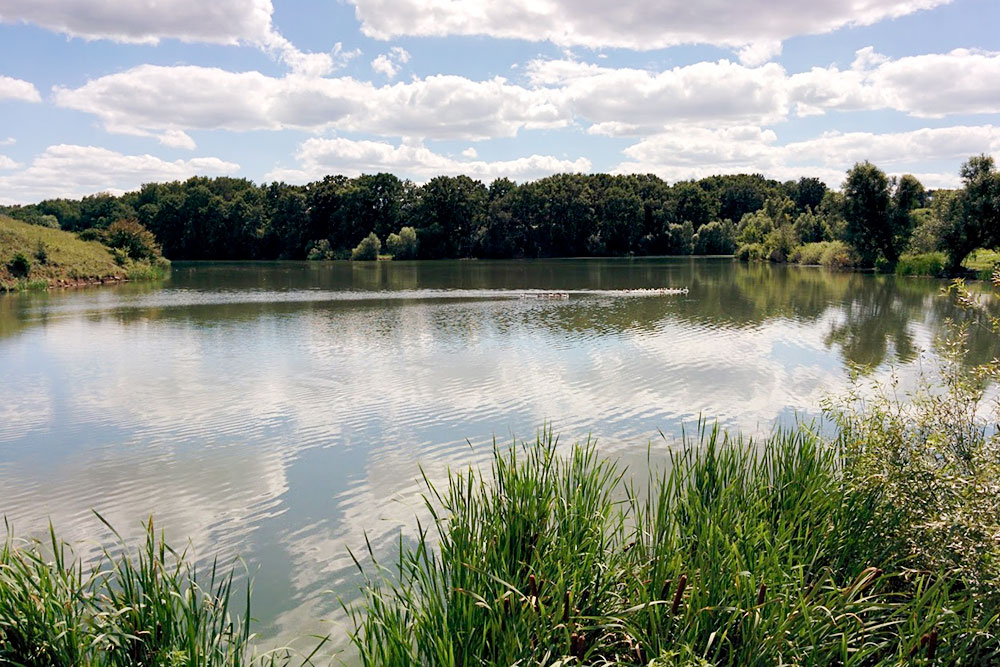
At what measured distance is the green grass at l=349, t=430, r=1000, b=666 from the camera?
14.2 feet

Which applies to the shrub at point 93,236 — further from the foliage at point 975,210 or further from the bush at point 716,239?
the bush at point 716,239

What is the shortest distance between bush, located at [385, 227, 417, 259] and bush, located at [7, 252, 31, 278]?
52.9m

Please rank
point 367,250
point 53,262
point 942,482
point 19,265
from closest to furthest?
point 942,482, point 19,265, point 53,262, point 367,250

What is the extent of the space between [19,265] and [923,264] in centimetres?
5679

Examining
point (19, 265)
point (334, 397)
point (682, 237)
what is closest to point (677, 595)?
point (334, 397)

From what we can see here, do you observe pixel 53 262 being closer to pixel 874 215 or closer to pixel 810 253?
pixel 874 215

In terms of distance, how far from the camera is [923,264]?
1886 inches

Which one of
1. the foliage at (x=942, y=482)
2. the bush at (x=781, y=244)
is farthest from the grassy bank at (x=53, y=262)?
the bush at (x=781, y=244)

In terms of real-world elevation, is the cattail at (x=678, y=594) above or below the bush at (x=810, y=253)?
below

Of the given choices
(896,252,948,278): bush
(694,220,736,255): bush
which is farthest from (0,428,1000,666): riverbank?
(694,220,736,255): bush

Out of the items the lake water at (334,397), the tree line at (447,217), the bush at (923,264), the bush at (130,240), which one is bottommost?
the lake water at (334,397)

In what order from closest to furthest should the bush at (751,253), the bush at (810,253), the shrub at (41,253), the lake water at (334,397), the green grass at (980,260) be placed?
the lake water at (334,397), the green grass at (980,260), the shrub at (41,253), the bush at (810,253), the bush at (751,253)

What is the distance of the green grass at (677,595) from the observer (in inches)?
171

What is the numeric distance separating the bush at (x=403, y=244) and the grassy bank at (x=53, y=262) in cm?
3955
